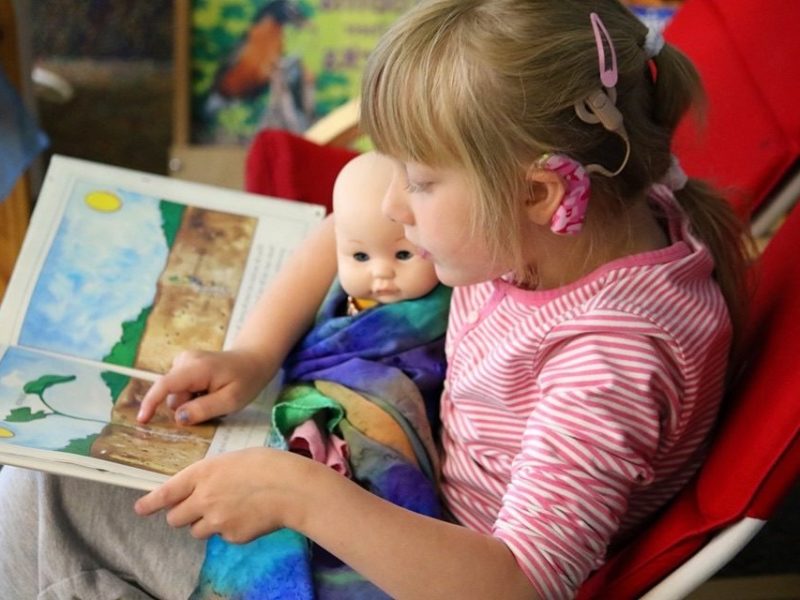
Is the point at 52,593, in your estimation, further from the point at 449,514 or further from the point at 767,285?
the point at 767,285

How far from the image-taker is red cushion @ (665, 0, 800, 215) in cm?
109

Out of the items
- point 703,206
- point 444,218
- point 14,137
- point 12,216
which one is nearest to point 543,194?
point 444,218

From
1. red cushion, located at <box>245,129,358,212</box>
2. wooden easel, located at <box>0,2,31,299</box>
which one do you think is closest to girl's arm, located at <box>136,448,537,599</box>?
red cushion, located at <box>245,129,358,212</box>

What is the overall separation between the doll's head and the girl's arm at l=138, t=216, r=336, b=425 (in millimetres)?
52

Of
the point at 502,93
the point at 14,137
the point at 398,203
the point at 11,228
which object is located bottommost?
the point at 11,228

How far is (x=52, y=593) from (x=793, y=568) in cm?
96

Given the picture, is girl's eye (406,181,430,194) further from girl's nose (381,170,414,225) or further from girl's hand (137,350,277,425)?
girl's hand (137,350,277,425)

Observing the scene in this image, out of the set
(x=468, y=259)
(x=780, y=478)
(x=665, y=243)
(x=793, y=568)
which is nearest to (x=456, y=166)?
(x=468, y=259)

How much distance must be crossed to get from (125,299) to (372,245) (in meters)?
0.26

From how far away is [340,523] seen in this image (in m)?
0.70

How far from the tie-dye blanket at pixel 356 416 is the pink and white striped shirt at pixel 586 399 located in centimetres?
5

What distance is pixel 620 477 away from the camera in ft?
2.32

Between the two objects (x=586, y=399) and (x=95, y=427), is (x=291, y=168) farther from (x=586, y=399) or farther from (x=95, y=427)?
(x=586, y=399)

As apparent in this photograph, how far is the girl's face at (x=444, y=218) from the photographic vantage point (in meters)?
0.71
